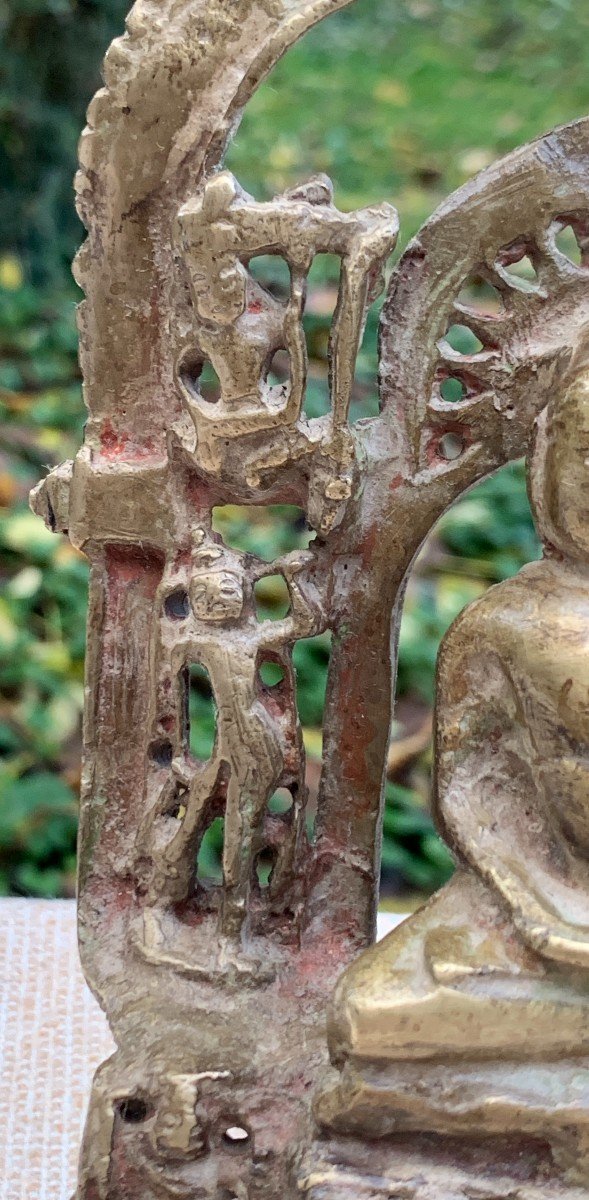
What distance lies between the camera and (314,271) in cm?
238

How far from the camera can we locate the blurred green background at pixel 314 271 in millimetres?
1908

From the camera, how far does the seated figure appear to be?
87cm

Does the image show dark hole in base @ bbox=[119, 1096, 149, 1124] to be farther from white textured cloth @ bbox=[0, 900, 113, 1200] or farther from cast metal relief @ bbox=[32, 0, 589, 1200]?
white textured cloth @ bbox=[0, 900, 113, 1200]

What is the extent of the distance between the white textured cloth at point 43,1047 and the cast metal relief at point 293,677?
0.26m

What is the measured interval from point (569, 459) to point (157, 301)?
1.10ft

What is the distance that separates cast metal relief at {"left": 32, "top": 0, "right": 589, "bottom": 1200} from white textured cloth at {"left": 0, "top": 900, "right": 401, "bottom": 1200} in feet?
0.85

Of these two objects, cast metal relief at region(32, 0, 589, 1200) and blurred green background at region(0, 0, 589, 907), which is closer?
cast metal relief at region(32, 0, 589, 1200)

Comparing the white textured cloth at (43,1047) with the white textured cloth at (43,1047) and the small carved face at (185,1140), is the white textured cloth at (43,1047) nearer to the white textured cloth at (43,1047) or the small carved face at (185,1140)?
the white textured cloth at (43,1047)

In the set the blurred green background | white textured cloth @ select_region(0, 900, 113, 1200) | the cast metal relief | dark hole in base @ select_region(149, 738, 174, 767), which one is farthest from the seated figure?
the blurred green background

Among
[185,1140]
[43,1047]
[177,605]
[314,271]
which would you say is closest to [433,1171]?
[185,1140]

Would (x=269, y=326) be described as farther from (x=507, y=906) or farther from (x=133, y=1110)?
(x=133, y=1110)

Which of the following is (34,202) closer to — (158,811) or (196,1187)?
(158,811)

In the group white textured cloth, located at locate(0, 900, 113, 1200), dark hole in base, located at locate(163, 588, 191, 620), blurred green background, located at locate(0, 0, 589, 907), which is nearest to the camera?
dark hole in base, located at locate(163, 588, 191, 620)

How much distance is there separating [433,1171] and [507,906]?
196 mm
